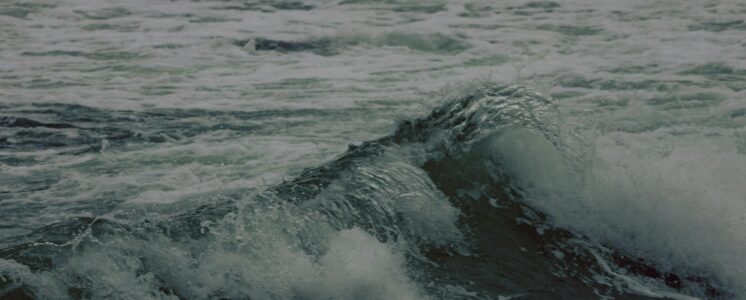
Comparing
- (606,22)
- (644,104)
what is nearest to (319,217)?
(644,104)

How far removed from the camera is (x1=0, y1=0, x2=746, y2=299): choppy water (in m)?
4.18

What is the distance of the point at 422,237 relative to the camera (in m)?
4.75

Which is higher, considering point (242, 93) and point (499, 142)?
point (499, 142)

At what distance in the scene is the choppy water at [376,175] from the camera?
13.7 ft

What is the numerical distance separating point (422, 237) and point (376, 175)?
27.6 inches

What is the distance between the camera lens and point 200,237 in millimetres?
4371

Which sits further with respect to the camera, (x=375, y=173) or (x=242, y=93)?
(x=242, y=93)

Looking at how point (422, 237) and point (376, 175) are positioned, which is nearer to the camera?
point (422, 237)

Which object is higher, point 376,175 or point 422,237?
point 376,175

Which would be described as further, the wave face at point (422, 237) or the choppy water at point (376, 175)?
the choppy water at point (376, 175)

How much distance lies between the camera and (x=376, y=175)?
5.32 meters

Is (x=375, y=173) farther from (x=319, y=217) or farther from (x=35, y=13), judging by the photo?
(x=35, y=13)

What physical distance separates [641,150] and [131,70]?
6678mm

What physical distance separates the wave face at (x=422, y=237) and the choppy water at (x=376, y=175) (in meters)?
0.01
